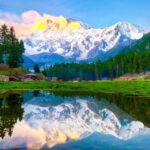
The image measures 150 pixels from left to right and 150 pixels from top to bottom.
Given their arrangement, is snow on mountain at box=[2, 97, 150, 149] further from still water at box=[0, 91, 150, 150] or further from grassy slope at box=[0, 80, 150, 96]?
grassy slope at box=[0, 80, 150, 96]

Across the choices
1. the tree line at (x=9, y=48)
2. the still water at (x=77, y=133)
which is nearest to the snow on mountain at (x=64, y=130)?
the still water at (x=77, y=133)

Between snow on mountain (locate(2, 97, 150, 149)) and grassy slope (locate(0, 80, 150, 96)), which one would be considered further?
grassy slope (locate(0, 80, 150, 96))

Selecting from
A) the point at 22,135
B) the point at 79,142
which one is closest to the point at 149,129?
the point at 79,142

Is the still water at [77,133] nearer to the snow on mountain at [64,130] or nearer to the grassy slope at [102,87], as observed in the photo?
the snow on mountain at [64,130]

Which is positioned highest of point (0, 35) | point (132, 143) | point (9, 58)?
point (0, 35)

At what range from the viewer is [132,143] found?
2503 centimetres

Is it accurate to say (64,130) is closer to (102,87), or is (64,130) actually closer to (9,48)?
(102,87)

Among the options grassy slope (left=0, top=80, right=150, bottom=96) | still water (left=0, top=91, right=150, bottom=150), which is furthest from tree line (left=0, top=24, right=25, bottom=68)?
still water (left=0, top=91, right=150, bottom=150)

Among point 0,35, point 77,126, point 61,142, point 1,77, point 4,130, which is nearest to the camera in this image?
point 61,142

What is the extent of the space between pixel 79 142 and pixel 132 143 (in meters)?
3.63

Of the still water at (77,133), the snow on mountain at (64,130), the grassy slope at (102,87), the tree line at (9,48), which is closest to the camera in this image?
the still water at (77,133)

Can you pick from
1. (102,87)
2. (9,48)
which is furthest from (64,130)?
(9,48)

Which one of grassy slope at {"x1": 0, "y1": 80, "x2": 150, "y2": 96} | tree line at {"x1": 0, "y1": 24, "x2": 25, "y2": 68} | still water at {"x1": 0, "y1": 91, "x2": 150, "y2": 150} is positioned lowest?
still water at {"x1": 0, "y1": 91, "x2": 150, "y2": 150}

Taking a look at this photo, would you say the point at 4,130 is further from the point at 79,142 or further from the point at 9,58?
the point at 9,58
